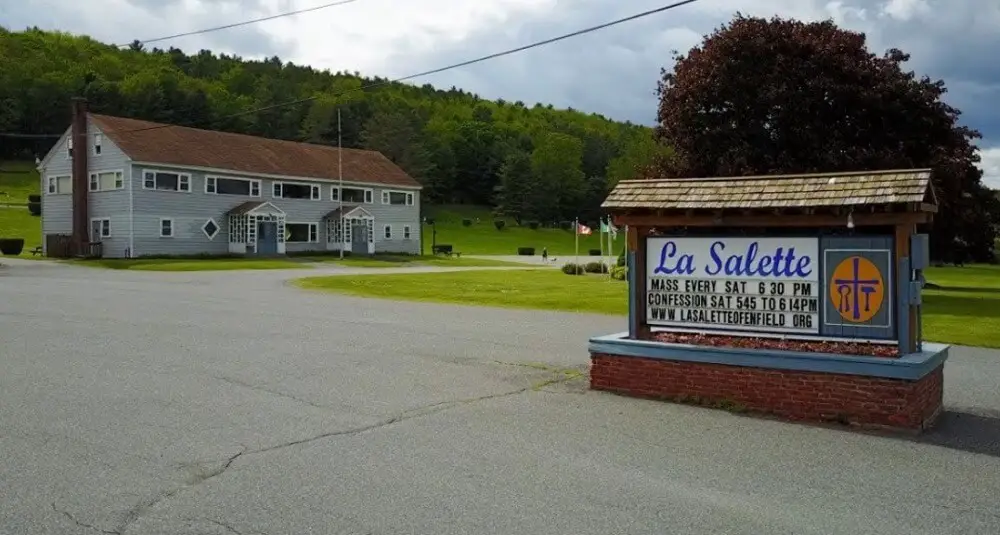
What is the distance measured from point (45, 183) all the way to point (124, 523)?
59009 millimetres

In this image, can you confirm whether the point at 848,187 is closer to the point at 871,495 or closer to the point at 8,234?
the point at 871,495

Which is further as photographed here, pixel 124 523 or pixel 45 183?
pixel 45 183

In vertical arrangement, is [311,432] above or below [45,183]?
below

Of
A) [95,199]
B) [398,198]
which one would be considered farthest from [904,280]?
[398,198]

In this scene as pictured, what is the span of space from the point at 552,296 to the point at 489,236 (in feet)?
268

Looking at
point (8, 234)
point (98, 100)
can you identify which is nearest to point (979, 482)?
point (8, 234)

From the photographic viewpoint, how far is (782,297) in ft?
31.6

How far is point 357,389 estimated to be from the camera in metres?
9.96

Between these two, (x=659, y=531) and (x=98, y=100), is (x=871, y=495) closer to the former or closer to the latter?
(x=659, y=531)

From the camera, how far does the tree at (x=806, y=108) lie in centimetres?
2489

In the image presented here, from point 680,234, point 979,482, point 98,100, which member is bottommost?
point 979,482

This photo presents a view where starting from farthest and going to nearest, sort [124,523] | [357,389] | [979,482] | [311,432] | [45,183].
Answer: [45,183]
[357,389]
[311,432]
[979,482]
[124,523]

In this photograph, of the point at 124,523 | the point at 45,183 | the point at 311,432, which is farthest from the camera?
the point at 45,183

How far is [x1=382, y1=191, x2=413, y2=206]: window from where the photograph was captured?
68.5 m
